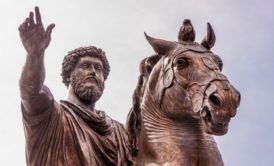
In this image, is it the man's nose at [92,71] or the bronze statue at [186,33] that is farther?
the man's nose at [92,71]

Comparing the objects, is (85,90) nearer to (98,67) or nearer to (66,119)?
(98,67)

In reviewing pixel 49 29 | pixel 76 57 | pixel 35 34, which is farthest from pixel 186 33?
pixel 76 57

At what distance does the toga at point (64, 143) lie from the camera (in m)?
5.83

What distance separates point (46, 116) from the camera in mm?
5906

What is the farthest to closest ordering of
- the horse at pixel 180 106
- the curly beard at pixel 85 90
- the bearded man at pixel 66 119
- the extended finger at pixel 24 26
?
1. the curly beard at pixel 85 90
2. the bearded man at pixel 66 119
3. the extended finger at pixel 24 26
4. the horse at pixel 180 106

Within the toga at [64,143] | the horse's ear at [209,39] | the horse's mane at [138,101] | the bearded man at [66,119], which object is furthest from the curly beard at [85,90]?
the horse's ear at [209,39]

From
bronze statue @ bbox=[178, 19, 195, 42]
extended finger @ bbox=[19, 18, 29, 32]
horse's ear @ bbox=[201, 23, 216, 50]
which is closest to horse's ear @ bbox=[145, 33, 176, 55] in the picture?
bronze statue @ bbox=[178, 19, 195, 42]

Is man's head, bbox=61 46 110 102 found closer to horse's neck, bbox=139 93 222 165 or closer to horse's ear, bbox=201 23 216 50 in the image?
horse's neck, bbox=139 93 222 165

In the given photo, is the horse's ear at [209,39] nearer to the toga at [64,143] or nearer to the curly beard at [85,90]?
the toga at [64,143]

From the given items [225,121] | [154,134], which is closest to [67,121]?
[154,134]

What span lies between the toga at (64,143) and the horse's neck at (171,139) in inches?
12.6

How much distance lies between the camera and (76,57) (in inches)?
269

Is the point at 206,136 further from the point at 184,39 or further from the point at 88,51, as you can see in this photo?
Answer: the point at 88,51

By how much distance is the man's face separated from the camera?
6.70 metres
